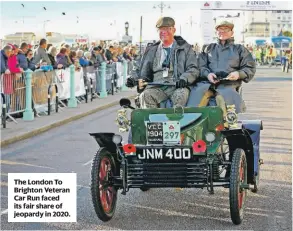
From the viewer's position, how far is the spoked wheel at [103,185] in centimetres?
750

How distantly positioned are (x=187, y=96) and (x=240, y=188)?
53.2 inches

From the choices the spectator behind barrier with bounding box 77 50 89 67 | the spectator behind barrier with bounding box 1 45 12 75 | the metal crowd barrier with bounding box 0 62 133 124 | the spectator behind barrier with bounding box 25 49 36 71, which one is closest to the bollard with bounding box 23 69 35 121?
the metal crowd barrier with bounding box 0 62 133 124

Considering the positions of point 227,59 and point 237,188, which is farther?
point 227,59

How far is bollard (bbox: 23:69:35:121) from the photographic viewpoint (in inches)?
695

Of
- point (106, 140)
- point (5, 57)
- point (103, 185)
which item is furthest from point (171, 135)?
point (5, 57)

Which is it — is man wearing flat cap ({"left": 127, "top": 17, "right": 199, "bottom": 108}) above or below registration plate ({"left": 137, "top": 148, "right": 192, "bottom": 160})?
above

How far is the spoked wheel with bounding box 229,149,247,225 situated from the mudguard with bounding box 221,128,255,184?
22cm

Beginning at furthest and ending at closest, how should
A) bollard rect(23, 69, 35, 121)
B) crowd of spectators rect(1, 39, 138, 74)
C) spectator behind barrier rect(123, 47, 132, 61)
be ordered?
1. spectator behind barrier rect(123, 47, 132, 61)
2. bollard rect(23, 69, 35, 121)
3. crowd of spectators rect(1, 39, 138, 74)

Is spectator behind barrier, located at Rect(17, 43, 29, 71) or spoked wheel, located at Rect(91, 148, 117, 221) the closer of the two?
spoked wheel, located at Rect(91, 148, 117, 221)

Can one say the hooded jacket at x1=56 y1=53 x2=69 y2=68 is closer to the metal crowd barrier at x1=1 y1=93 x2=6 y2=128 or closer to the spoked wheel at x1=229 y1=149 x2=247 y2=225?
the metal crowd barrier at x1=1 y1=93 x2=6 y2=128

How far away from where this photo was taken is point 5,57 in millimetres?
17094

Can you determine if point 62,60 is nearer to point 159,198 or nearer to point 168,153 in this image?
point 159,198

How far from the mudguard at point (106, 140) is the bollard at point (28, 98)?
9.84 m
